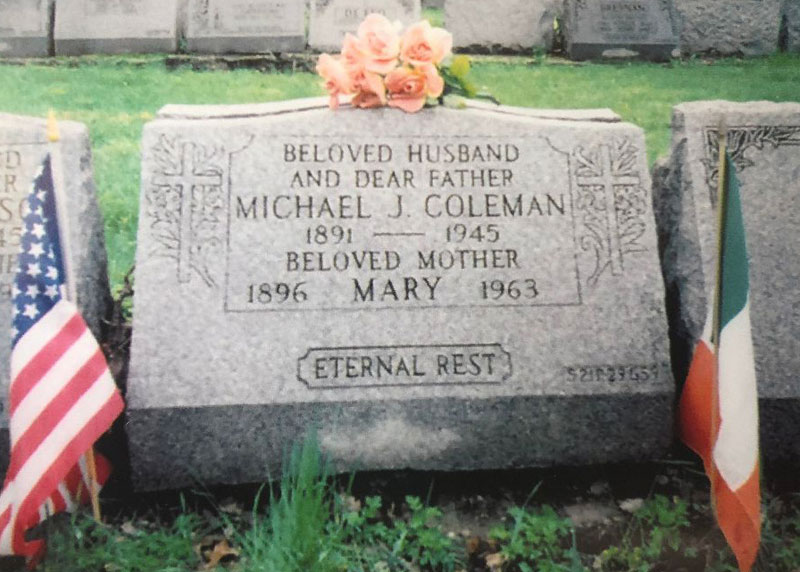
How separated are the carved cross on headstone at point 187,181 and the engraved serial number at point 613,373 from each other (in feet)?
4.70

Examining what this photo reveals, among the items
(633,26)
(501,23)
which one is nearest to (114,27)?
(501,23)

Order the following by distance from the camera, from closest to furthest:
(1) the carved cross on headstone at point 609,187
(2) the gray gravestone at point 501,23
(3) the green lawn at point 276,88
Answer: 1. (1) the carved cross on headstone at point 609,187
2. (3) the green lawn at point 276,88
3. (2) the gray gravestone at point 501,23

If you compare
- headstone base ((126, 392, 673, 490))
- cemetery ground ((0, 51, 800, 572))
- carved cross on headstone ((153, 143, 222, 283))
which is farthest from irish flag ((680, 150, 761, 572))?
carved cross on headstone ((153, 143, 222, 283))

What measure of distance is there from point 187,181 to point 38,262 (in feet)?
2.45

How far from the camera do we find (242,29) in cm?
755

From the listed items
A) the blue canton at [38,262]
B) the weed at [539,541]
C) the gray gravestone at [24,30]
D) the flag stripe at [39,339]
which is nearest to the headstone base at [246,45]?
the gray gravestone at [24,30]

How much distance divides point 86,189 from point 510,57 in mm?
5775

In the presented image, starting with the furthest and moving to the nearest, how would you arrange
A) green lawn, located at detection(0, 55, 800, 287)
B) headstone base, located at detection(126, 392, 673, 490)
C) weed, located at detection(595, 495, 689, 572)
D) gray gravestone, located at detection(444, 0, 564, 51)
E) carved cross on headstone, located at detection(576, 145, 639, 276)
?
gray gravestone, located at detection(444, 0, 564, 51) < green lawn, located at detection(0, 55, 800, 287) < carved cross on headstone, located at detection(576, 145, 639, 276) < headstone base, located at detection(126, 392, 673, 490) < weed, located at detection(595, 495, 689, 572)

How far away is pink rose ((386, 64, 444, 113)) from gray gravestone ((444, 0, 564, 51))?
514cm

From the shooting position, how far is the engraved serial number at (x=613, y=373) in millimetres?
2875

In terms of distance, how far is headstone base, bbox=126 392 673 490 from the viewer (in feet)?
9.04

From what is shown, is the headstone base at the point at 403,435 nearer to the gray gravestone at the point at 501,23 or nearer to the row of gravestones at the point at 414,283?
the row of gravestones at the point at 414,283

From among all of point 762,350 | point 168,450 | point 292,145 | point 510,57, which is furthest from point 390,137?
point 510,57

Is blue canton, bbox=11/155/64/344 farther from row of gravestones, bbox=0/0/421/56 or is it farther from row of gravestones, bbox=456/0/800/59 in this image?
row of gravestones, bbox=456/0/800/59
